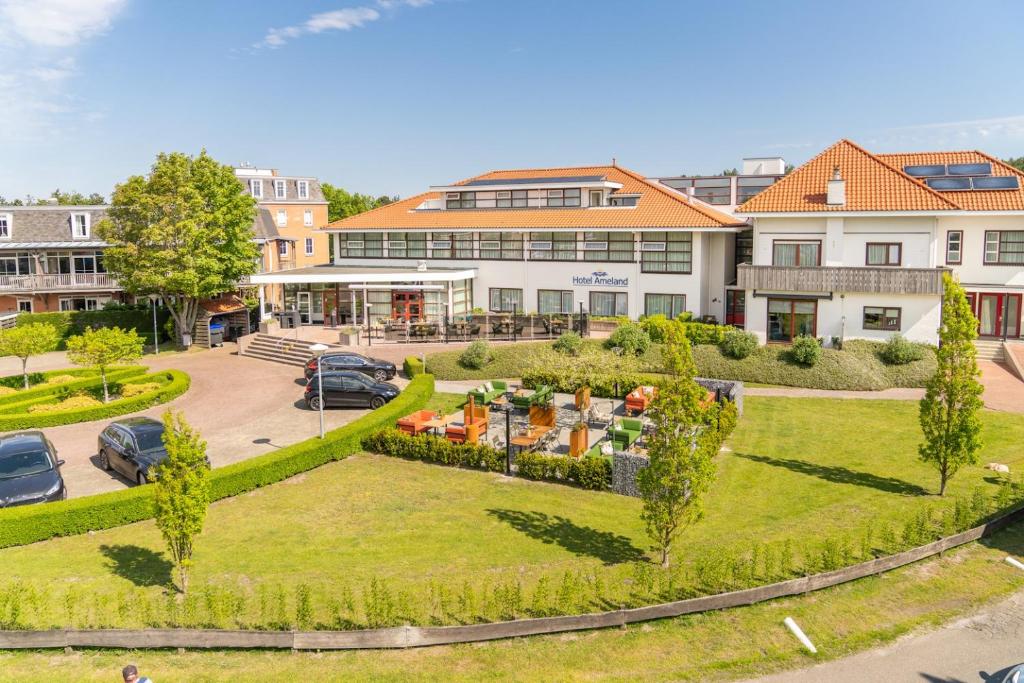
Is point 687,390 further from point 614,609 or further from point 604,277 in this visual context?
point 604,277

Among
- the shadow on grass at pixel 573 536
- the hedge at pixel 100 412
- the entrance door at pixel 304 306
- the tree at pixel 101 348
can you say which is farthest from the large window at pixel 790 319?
the tree at pixel 101 348

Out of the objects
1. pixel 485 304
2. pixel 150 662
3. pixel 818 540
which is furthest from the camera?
pixel 485 304

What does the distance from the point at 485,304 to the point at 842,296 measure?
758 inches

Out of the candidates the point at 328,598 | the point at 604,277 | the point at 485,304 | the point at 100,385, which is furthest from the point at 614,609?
the point at 485,304

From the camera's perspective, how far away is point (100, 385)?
3092 centimetres

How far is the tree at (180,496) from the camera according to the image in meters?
14.0

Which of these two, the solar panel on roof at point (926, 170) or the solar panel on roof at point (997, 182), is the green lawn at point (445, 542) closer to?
the solar panel on roof at point (997, 182)

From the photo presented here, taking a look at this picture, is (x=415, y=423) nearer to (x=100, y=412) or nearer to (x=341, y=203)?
(x=100, y=412)

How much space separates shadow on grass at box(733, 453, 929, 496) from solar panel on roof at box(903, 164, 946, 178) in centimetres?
2285

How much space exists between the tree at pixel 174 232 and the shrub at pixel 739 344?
87.1 feet

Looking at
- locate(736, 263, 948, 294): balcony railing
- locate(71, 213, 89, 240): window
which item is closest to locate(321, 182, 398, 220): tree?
locate(71, 213, 89, 240): window

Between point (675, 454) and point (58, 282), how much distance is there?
4369 cm

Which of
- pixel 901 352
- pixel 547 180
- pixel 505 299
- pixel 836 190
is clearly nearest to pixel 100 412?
pixel 505 299

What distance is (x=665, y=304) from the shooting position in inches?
1555
